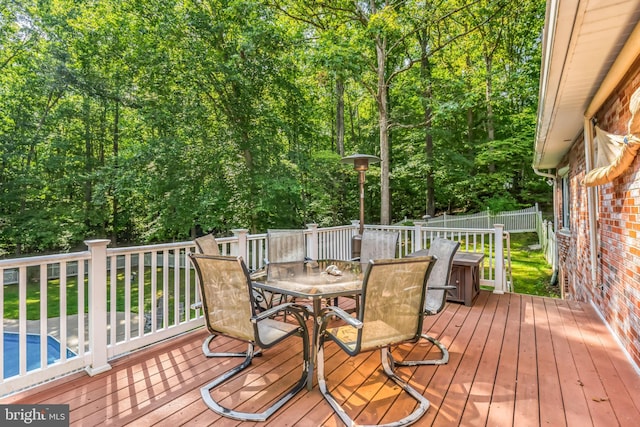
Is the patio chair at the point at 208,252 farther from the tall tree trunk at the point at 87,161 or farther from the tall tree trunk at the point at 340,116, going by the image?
the tall tree trunk at the point at 87,161

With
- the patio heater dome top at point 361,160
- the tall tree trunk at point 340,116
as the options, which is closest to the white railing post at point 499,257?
the patio heater dome top at point 361,160

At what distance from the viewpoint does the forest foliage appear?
879 cm

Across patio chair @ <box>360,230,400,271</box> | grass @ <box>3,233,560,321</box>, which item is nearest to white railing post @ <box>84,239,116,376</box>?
patio chair @ <box>360,230,400,271</box>

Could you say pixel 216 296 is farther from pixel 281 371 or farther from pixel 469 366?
pixel 469 366

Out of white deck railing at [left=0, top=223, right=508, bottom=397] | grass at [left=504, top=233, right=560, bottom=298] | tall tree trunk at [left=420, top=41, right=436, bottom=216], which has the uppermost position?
tall tree trunk at [left=420, top=41, right=436, bottom=216]

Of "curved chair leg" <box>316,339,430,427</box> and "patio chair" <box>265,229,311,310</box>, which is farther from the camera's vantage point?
"patio chair" <box>265,229,311,310</box>

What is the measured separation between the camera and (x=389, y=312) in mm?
2113

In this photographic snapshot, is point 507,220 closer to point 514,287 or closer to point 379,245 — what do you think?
point 514,287

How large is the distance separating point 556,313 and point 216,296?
4192 mm

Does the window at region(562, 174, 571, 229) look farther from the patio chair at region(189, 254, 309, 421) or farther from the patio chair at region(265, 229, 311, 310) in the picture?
the patio chair at region(189, 254, 309, 421)

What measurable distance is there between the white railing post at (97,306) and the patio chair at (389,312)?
1911 millimetres

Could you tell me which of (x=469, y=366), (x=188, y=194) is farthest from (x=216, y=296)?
(x=188, y=194)

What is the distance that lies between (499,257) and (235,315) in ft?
13.7

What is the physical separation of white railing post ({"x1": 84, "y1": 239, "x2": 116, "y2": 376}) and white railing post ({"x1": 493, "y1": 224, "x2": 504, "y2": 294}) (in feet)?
15.9
